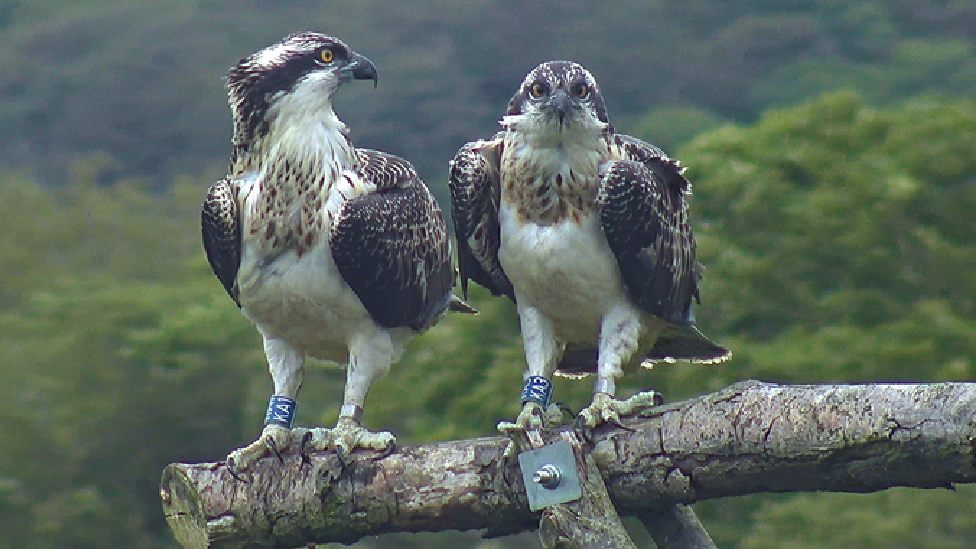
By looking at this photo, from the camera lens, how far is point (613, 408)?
504 centimetres

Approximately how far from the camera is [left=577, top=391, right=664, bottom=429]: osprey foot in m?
5.00

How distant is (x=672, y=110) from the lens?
22.1m

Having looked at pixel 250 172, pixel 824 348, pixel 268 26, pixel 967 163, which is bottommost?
pixel 824 348

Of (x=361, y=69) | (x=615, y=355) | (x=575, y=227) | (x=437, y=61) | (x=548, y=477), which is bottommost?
(x=548, y=477)

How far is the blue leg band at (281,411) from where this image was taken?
18.2 ft

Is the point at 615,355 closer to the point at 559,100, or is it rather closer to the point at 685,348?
the point at 685,348

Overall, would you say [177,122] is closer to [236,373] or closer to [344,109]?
[344,109]

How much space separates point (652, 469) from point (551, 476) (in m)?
0.38

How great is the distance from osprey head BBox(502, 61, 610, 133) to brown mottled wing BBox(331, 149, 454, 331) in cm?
71

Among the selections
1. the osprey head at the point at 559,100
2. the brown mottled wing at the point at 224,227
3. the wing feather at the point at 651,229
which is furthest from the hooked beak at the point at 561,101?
the brown mottled wing at the point at 224,227

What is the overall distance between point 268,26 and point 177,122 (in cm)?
244

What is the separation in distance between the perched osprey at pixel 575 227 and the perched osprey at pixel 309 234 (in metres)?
0.36

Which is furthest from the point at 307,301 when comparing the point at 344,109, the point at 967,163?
the point at 344,109

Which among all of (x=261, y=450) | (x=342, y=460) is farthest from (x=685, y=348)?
(x=261, y=450)
